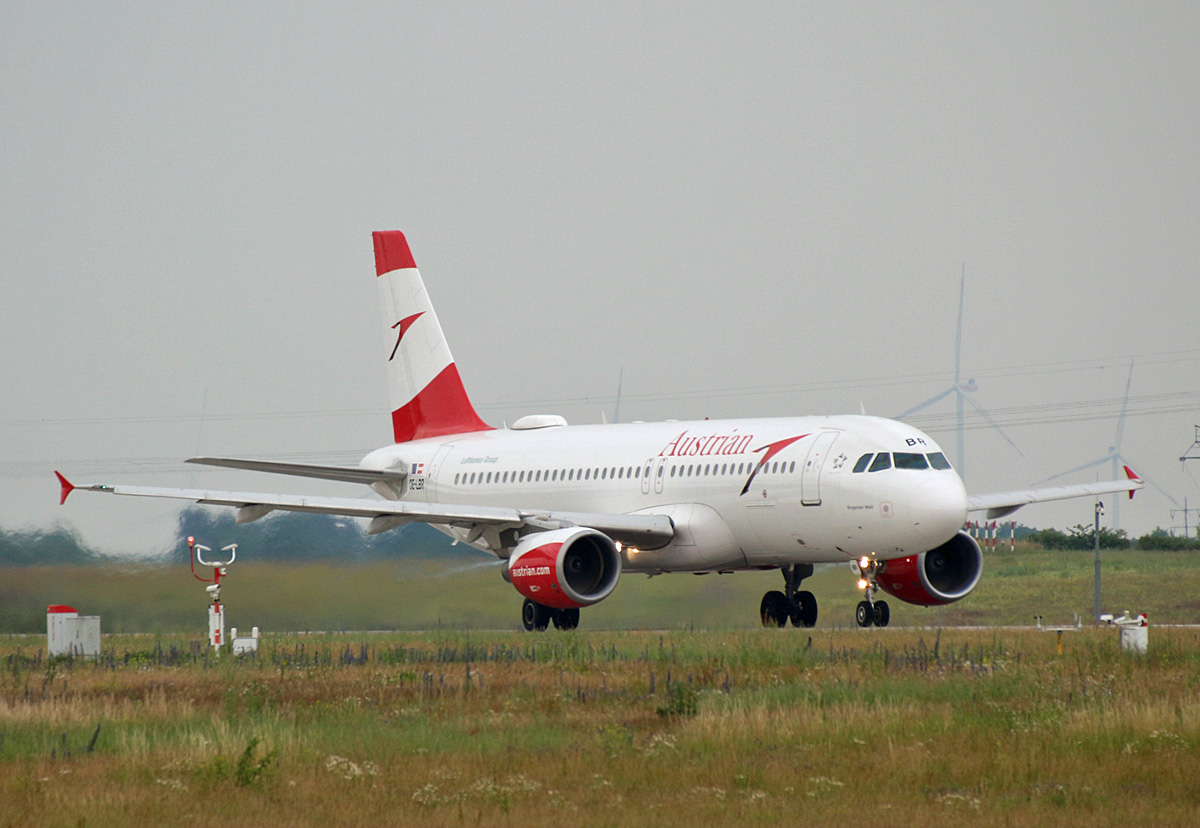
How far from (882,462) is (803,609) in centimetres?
603

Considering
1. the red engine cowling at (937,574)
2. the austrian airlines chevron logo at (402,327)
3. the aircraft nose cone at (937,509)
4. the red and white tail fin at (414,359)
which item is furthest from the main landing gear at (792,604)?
the austrian airlines chevron logo at (402,327)

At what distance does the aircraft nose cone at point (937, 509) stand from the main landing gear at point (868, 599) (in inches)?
67.6

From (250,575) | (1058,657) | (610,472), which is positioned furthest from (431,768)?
(250,575)

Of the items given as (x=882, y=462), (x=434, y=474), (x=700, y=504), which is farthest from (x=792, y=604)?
(x=434, y=474)

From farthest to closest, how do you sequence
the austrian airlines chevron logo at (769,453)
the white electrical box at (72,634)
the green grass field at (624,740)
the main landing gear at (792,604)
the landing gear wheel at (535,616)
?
the main landing gear at (792,604), the landing gear wheel at (535,616), the austrian airlines chevron logo at (769,453), the white electrical box at (72,634), the green grass field at (624,740)

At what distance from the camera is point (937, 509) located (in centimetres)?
3052

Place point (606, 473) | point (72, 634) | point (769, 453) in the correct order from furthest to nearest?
point (606, 473) < point (769, 453) < point (72, 634)

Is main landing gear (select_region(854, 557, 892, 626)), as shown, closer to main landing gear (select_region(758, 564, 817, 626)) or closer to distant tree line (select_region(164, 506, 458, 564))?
main landing gear (select_region(758, 564, 817, 626))

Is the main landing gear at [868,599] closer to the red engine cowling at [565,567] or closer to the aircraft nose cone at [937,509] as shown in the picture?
the aircraft nose cone at [937,509]

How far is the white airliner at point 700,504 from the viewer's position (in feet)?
103

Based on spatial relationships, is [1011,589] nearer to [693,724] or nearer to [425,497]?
[425,497]

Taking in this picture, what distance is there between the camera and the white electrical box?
2767cm

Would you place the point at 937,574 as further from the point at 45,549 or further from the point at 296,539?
the point at 45,549

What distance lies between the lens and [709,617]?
3797 centimetres
